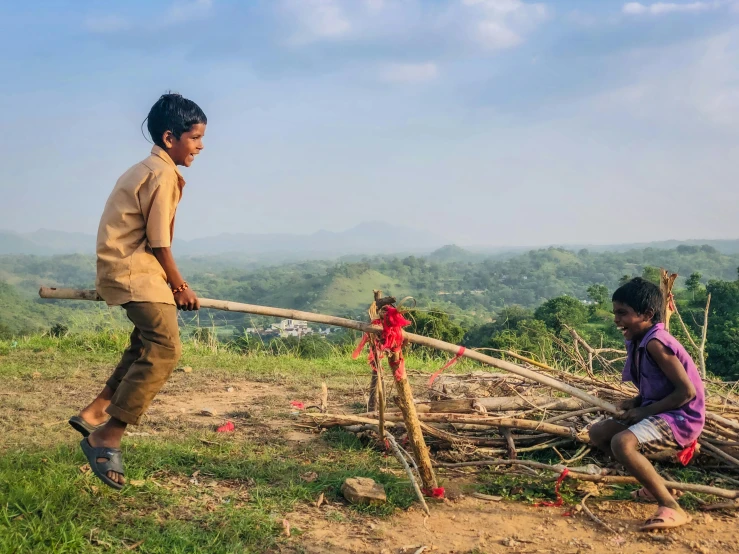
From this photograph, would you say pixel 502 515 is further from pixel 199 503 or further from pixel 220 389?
pixel 220 389

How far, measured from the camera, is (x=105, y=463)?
2.96 m

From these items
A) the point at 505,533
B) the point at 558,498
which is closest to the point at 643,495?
the point at 558,498

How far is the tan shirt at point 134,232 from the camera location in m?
2.93

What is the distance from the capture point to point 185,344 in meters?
8.37

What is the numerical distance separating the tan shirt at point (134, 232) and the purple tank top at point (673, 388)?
8.34 feet

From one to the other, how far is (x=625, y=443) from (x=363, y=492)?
142 centimetres

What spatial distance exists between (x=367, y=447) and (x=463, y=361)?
4.54 meters

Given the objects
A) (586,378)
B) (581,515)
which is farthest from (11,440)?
(586,378)

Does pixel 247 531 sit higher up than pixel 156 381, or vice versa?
pixel 156 381

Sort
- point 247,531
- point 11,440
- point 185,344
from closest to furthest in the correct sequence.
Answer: point 247,531
point 11,440
point 185,344

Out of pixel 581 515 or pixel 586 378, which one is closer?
pixel 581 515

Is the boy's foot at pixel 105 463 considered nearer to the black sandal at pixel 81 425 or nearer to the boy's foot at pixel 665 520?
the black sandal at pixel 81 425

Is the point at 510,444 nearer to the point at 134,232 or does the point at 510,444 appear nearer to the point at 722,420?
the point at 722,420

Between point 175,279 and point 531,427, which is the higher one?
point 175,279
